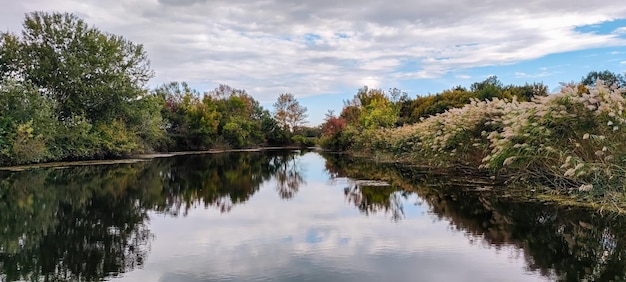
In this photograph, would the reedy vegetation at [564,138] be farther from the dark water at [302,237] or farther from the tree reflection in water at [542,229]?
the dark water at [302,237]

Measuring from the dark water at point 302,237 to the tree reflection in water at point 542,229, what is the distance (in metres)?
0.02

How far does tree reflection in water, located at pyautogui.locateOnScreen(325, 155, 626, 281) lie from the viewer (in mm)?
6535

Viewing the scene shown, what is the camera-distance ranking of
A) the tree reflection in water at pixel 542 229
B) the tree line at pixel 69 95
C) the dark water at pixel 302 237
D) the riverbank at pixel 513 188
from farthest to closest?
the tree line at pixel 69 95 < the riverbank at pixel 513 188 < the tree reflection in water at pixel 542 229 < the dark water at pixel 302 237

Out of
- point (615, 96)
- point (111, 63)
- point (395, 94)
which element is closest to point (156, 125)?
point (111, 63)

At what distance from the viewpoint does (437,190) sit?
1487 cm

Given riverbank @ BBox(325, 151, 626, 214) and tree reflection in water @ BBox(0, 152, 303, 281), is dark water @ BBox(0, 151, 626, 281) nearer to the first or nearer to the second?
tree reflection in water @ BBox(0, 152, 303, 281)

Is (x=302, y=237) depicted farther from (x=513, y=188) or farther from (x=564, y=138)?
(x=513, y=188)

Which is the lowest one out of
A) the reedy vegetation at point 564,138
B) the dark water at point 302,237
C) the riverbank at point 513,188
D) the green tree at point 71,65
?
the dark water at point 302,237

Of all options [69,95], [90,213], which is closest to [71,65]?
[69,95]

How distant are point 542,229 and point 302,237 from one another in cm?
423

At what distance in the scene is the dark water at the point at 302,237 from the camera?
6.34 meters

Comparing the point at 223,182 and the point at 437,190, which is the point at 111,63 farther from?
the point at 437,190

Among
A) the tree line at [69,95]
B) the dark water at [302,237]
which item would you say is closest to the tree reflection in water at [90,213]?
the dark water at [302,237]

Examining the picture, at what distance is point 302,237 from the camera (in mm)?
8500
